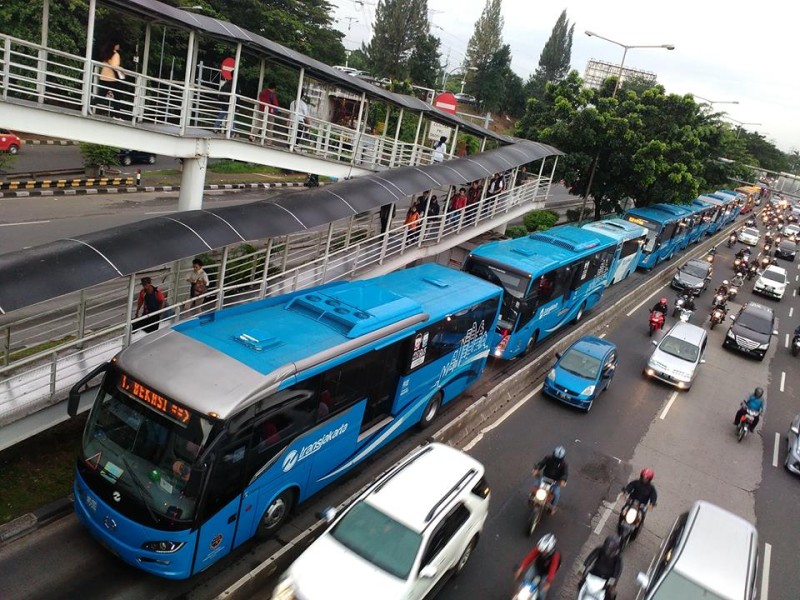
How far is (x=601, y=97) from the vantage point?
104ft

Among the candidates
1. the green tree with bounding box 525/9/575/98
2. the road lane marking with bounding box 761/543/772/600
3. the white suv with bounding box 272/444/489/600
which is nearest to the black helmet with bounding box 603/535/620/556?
the white suv with bounding box 272/444/489/600

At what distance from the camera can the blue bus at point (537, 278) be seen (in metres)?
15.6

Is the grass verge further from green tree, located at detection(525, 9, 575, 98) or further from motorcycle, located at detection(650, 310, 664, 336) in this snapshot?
green tree, located at detection(525, 9, 575, 98)

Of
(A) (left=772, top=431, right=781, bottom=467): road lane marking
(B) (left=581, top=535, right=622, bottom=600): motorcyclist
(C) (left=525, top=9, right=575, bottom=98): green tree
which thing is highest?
(C) (left=525, top=9, right=575, bottom=98): green tree

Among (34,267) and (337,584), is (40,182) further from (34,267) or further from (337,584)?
(337,584)

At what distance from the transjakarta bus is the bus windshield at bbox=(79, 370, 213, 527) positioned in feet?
0.04

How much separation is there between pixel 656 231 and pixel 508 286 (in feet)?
57.4

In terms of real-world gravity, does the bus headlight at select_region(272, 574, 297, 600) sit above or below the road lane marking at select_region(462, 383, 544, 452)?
above

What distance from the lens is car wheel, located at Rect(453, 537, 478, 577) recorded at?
27.9ft

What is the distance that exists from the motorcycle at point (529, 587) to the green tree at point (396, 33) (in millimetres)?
69966

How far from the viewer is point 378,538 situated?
7.31m

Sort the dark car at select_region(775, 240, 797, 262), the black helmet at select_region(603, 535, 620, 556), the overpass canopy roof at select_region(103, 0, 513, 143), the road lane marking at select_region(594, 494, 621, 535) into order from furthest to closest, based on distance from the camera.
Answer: the dark car at select_region(775, 240, 797, 262), the overpass canopy roof at select_region(103, 0, 513, 143), the road lane marking at select_region(594, 494, 621, 535), the black helmet at select_region(603, 535, 620, 556)

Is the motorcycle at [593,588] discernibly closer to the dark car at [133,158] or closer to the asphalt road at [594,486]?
the asphalt road at [594,486]

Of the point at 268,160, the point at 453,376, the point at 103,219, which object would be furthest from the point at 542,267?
the point at 103,219
